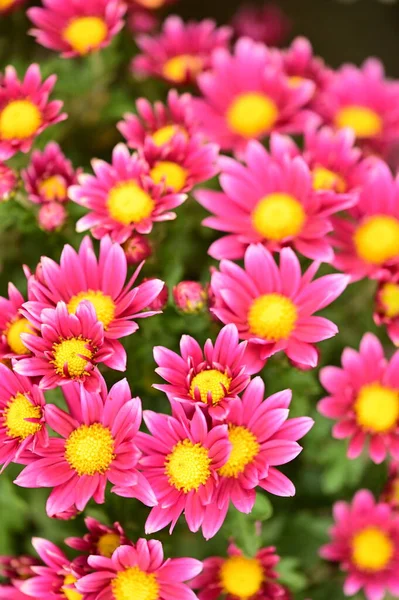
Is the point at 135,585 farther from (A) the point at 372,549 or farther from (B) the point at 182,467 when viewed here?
(A) the point at 372,549

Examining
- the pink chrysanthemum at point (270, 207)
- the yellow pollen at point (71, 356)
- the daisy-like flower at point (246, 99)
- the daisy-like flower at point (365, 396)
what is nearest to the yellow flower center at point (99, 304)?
the yellow pollen at point (71, 356)

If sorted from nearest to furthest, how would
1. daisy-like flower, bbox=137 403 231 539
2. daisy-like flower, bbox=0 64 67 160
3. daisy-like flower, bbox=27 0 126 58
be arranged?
daisy-like flower, bbox=137 403 231 539, daisy-like flower, bbox=0 64 67 160, daisy-like flower, bbox=27 0 126 58

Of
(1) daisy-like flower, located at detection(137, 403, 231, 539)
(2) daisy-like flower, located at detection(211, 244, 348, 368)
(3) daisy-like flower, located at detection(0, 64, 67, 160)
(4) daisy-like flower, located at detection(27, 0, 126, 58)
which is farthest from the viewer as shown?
(4) daisy-like flower, located at detection(27, 0, 126, 58)

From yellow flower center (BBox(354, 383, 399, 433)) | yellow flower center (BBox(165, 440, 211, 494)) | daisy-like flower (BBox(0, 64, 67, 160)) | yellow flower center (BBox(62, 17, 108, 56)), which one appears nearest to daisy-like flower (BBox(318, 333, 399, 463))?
yellow flower center (BBox(354, 383, 399, 433))

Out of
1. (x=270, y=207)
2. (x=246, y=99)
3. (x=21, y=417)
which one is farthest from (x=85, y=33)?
(x=21, y=417)

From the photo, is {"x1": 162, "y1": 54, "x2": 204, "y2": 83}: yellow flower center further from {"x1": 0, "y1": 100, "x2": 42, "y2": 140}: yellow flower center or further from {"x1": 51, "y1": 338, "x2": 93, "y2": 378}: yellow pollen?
{"x1": 51, "y1": 338, "x2": 93, "y2": 378}: yellow pollen

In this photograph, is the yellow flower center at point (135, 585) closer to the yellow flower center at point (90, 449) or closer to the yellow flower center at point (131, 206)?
the yellow flower center at point (90, 449)
